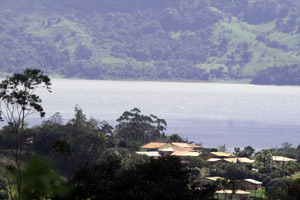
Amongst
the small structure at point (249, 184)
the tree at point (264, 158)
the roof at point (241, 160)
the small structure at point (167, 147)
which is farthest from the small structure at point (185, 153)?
the small structure at point (249, 184)

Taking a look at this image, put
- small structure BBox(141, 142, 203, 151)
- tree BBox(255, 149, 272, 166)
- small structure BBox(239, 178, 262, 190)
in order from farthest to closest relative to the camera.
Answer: small structure BBox(141, 142, 203, 151) < tree BBox(255, 149, 272, 166) < small structure BBox(239, 178, 262, 190)

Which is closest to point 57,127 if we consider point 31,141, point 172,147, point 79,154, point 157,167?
point 31,141

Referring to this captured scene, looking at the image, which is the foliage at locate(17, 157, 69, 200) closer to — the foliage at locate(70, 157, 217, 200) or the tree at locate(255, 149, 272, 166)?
the foliage at locate(70, 157, 217, 200)

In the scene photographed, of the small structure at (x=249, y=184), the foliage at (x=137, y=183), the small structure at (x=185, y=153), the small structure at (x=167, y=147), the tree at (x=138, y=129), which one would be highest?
the tree at (x=138, y=129)

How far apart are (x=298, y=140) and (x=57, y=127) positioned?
4192 inches

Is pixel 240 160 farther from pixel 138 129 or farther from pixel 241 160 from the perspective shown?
pixel 138 129

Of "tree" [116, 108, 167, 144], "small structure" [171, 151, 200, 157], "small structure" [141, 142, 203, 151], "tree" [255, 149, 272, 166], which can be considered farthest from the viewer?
"tree" [116, 108, 167, 144]

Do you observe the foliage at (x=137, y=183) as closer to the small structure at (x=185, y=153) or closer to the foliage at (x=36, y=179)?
the foliage at (x=36, y=179)

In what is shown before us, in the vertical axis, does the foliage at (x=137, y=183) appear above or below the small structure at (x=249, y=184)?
above

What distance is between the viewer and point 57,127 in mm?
103688

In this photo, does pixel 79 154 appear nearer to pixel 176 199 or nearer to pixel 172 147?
pixel 172 147

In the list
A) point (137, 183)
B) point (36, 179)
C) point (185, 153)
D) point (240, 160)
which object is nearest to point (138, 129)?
point (185, 153)

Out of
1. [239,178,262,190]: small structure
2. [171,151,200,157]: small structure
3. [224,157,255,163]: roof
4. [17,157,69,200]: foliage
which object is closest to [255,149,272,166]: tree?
[224,157,255,163]: roof

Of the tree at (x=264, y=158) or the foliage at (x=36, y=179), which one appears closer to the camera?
the foliage at (x=36, y=179)
